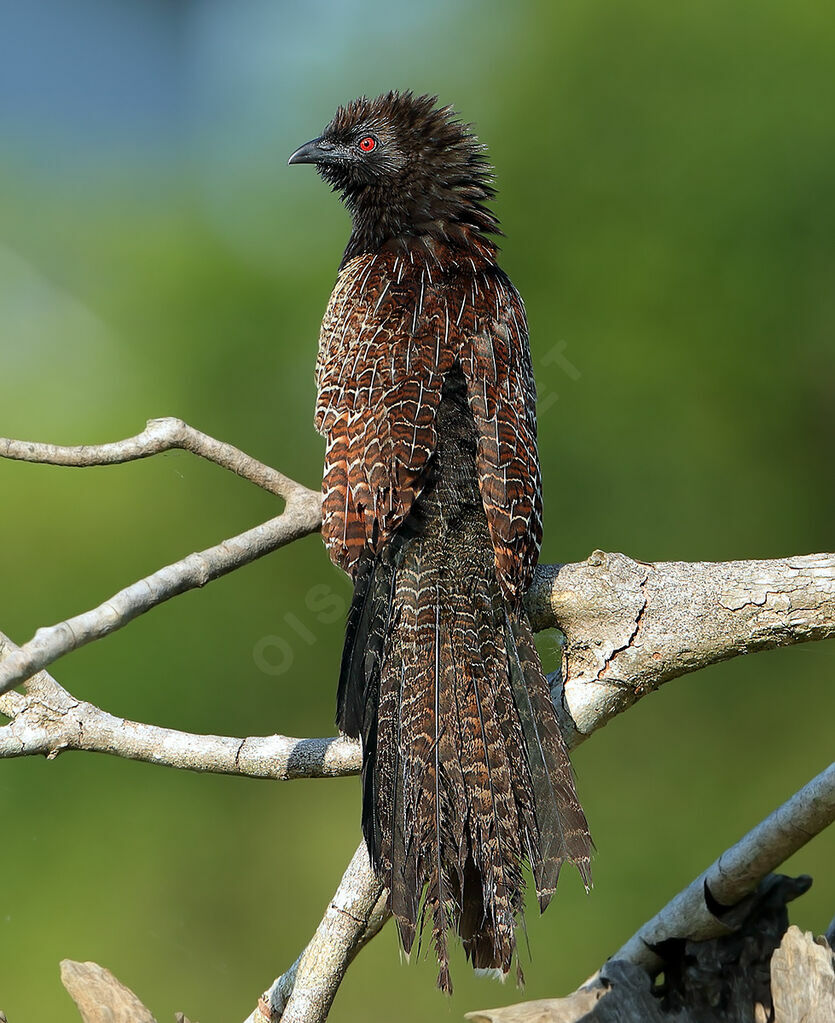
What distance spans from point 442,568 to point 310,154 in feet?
6.38

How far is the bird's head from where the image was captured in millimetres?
3914

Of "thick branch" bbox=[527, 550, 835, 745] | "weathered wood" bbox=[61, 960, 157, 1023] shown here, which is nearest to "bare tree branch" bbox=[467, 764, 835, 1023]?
"thick branch" bbox=[527, 550, 835, 745]

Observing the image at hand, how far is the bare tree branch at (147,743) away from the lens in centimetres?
275

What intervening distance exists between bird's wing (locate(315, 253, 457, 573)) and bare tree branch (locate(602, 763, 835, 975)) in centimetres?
120

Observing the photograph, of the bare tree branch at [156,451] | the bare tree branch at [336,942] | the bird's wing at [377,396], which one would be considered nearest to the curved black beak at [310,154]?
the bird's wing at [377,396]

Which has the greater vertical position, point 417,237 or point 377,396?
point 417,237

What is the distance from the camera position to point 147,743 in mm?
2793

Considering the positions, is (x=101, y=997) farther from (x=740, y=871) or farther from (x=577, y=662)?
(x=740, y=871)

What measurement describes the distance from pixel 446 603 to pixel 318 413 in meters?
0.88

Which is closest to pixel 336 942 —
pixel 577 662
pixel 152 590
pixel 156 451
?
pixel 577 662

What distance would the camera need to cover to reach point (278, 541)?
3.16 meters

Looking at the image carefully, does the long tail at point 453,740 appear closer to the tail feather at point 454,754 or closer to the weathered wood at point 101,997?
the tail feather at point 454,754

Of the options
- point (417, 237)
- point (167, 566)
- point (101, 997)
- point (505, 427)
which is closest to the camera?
point (167, 566)

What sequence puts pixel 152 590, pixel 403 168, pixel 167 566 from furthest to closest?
pixel 403 168, pixel 167 566, pixel 152 590
